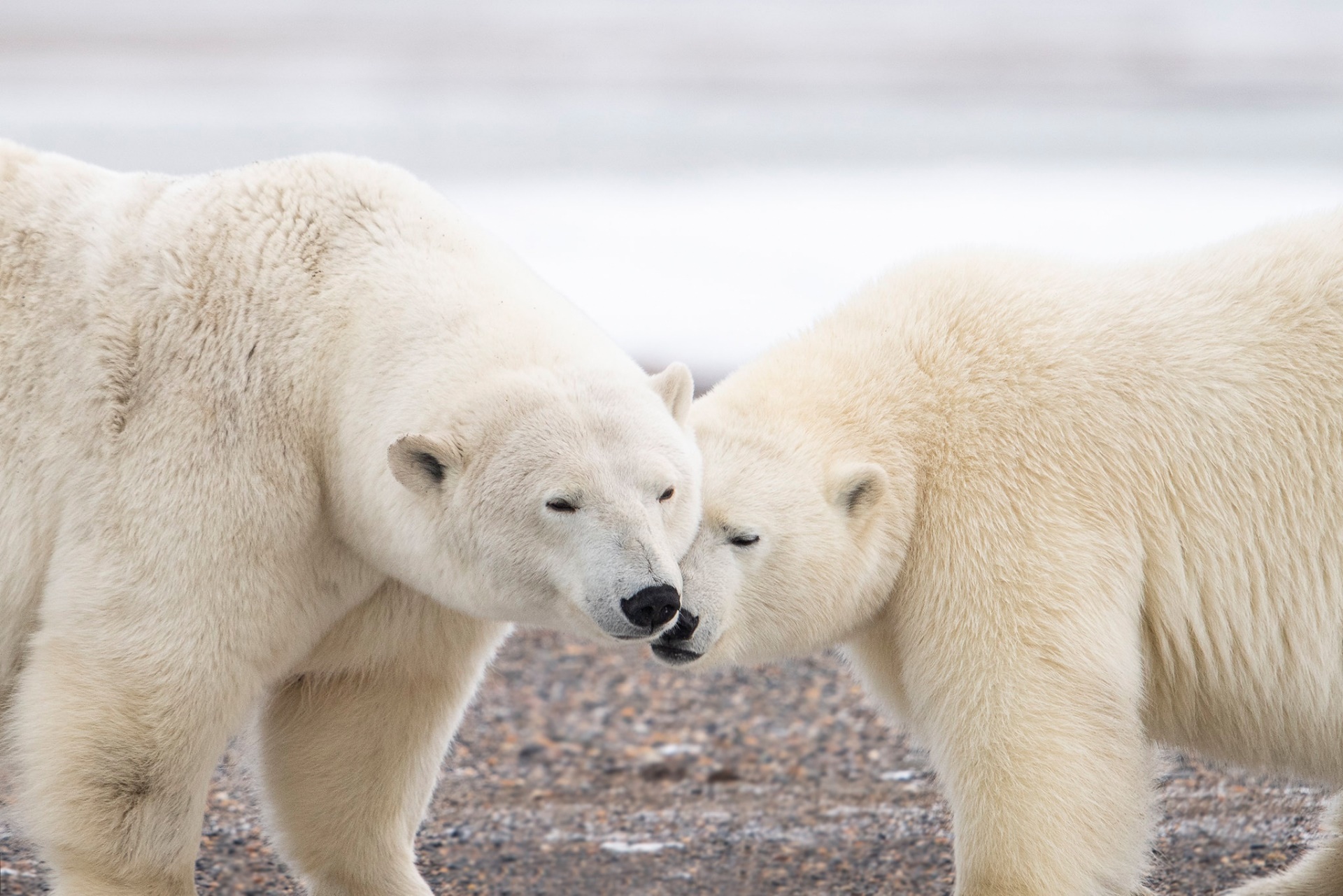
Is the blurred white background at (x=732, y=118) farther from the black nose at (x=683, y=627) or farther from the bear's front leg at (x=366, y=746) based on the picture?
the black nose at (x=683, y=627)

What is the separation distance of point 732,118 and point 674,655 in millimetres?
17808

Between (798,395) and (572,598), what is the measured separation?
3.30ft

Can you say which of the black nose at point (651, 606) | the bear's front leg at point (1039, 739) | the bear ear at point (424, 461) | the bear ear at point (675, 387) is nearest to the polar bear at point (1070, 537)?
the bear's front leg at point (1039, 739)

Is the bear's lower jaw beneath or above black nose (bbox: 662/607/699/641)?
beneath

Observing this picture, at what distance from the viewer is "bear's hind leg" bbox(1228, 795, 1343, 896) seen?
4.37 metres

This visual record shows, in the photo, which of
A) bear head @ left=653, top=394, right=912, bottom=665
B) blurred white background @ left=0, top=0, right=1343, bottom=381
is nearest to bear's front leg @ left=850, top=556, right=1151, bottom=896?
bear head @ left=653, top=394, right=912, bottom=665

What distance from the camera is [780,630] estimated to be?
3875mm

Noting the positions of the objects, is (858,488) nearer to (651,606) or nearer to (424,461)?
(651,606)

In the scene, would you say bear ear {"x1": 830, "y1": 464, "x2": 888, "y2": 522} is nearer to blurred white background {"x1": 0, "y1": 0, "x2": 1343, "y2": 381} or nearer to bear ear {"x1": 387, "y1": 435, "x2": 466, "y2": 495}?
bear ear {"x1": 387, "y1": 435, "x2": 466, "y2": 495}

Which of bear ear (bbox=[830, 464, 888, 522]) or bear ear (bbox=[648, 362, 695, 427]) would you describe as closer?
bear ear (bbox=[648, 362, 695, 427])

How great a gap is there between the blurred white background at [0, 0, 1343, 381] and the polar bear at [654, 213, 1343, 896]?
692cm

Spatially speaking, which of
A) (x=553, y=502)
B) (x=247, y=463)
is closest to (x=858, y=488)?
(x=553, y=502)

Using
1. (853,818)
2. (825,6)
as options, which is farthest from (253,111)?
(853,818)

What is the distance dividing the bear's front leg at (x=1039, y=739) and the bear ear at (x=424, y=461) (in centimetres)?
123
